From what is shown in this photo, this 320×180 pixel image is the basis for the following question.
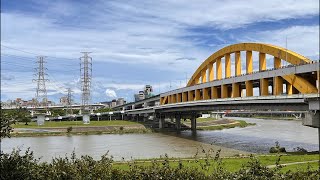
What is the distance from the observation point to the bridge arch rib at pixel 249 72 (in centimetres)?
3469

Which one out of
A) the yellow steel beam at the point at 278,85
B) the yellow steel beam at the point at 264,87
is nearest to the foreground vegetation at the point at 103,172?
the yellow steel beam at the point at 278,85

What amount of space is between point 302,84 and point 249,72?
1372 cm

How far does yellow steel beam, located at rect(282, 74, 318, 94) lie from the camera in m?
32.9

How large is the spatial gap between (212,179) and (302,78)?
2560cm

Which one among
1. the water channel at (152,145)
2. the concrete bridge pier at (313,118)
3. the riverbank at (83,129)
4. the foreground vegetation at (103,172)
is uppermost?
the concrete bridge pier at (313,118)

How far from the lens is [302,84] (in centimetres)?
3353

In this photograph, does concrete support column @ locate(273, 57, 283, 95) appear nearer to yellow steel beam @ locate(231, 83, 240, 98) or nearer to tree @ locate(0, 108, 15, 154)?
yellow steel beam @ locate(231, 83, 240, 98)

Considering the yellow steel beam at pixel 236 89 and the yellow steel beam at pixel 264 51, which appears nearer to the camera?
the yellow steel beam at pixel 264 51

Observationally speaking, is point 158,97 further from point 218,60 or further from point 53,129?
point 218,60

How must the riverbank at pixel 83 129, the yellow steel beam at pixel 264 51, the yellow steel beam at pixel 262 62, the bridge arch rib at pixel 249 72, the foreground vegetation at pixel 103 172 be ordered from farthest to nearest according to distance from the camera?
the riverbank at pixel 83 129 < the yellow steel beam at pixel 262 62 < the yellow steel beam at pixel 264 51 < the bridge arch rib at pixel 249 72 < the foreground vegetation at pixel 103 172

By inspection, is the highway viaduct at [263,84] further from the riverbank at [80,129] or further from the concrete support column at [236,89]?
the riverbank at [80,129]

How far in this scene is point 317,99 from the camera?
94.7ft

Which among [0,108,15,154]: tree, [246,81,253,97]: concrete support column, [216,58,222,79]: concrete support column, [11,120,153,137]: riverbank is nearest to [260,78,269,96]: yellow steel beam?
[246,81,253,97]: concrete support column

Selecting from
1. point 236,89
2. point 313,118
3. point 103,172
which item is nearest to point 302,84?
point 313,118
